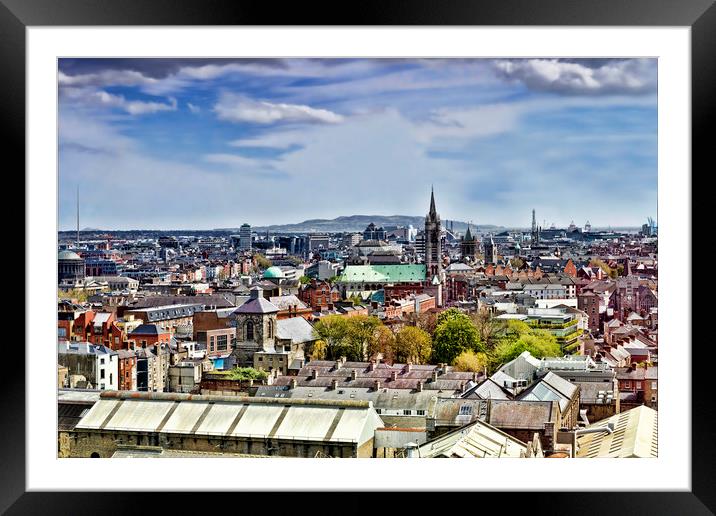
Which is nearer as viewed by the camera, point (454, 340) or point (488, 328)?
point (454, 340)

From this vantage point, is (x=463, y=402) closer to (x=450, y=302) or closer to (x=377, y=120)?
(x=450, y=302)

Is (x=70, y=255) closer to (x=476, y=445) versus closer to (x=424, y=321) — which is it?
(x=424, y=321)

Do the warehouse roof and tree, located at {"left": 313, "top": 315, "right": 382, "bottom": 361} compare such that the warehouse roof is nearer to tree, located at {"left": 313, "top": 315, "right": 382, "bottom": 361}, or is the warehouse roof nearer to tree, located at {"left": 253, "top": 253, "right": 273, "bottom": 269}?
tree, located at {"left": 313, "top": 315, "right": 382, "bottom": 361}

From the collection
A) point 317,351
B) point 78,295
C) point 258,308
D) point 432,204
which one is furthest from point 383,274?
point 317,351

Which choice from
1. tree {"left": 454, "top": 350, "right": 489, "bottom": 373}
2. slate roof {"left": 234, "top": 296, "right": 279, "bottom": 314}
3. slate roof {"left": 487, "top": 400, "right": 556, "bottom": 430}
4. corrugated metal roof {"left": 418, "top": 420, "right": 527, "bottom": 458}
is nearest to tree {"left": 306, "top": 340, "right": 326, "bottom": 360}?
slate roof {"left": 234, "top": 296, "right": 279, "bottom": 314}

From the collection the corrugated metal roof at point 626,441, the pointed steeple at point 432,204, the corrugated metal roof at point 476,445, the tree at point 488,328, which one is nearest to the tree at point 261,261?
the pointed steeple at point 432,204

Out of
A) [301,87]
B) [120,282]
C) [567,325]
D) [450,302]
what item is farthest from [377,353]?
[301,87]
